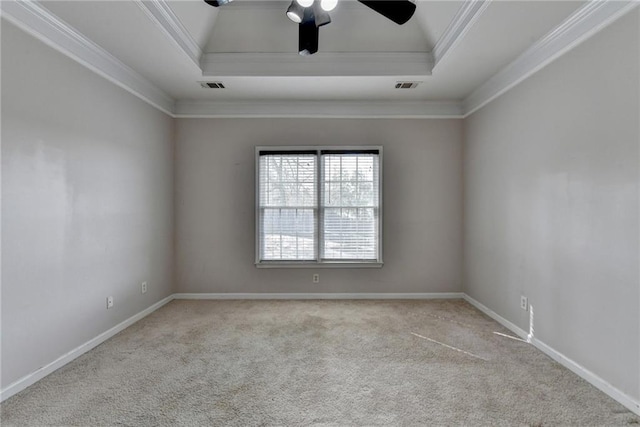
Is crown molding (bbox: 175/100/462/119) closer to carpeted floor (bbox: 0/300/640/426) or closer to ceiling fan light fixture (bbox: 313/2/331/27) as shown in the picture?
ceiling fan light fixture (bbox: 313/2/331/27)

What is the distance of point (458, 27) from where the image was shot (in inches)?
96.2

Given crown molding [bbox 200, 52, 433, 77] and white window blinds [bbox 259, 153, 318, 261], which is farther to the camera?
white window blinds [bbox 259, 153, 318, 261]

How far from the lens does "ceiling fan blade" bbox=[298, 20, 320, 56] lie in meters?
2.02

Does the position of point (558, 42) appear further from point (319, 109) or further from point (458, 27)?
point (319, 109)

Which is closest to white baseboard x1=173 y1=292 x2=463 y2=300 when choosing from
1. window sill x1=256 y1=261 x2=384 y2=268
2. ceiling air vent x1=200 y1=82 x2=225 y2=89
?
window sill x1=256 y1=261 x2=384 y2=268

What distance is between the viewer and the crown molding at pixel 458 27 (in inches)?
84.2

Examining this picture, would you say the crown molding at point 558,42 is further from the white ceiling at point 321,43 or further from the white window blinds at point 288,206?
the white window blinds at point 288,206

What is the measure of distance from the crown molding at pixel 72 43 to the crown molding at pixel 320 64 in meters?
0.76

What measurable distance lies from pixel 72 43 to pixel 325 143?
2.61 metres

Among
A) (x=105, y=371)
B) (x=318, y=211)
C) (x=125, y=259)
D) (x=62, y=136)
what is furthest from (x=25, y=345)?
(x=318, y=211)

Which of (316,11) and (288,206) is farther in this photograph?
(288,206)

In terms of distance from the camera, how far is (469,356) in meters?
2.44

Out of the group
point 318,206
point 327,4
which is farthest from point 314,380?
point 327,4

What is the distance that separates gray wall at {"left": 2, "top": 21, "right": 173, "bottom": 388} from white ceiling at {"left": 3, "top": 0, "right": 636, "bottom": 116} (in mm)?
494
